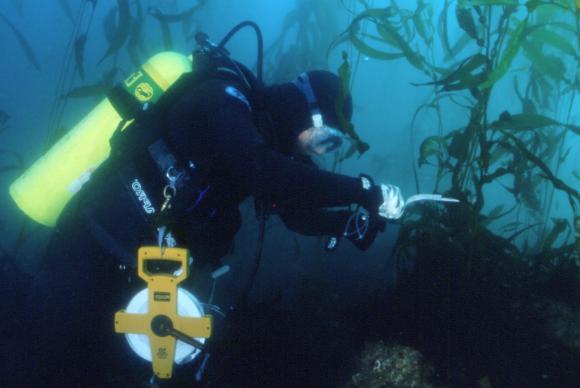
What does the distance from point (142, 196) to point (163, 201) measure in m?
0.12

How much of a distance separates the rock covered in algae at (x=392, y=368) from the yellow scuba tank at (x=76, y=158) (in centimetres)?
238

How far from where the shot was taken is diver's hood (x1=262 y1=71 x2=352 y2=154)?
2.48m

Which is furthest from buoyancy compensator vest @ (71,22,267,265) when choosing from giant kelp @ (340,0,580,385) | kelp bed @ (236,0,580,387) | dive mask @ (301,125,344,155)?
giant kelp @ (340,0,580,385)

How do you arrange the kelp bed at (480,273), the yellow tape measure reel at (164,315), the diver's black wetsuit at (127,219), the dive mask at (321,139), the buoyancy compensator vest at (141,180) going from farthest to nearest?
the kelp bed at (480,273)
the dive mask at (321,139)
the buoyancy compensator vest at (141,180)
the diver's black wetsuit at (127,219)
the yellow tape measure reel at (164,315)

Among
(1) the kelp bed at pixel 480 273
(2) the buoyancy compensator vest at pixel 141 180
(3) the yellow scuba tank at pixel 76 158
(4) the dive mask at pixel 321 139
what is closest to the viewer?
(2) the buoyancy compensator vest at pixel 141 180

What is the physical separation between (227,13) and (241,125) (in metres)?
16.5

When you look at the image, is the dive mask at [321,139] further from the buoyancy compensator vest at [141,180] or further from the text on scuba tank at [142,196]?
the text on scuba tank at [142,196]

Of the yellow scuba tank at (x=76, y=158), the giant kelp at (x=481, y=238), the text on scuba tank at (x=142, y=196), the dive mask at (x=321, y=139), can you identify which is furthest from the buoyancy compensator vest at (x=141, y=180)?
the giant kelp at (x=481, y=238)

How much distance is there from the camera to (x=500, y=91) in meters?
13.6

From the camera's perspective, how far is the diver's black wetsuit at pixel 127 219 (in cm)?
201

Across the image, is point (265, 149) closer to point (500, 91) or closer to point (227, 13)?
point (500, 91)

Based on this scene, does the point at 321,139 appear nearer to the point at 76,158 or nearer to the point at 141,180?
the point at 141,180

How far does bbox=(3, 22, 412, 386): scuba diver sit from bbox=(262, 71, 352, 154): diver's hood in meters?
0.10

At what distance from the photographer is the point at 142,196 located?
2.17m
